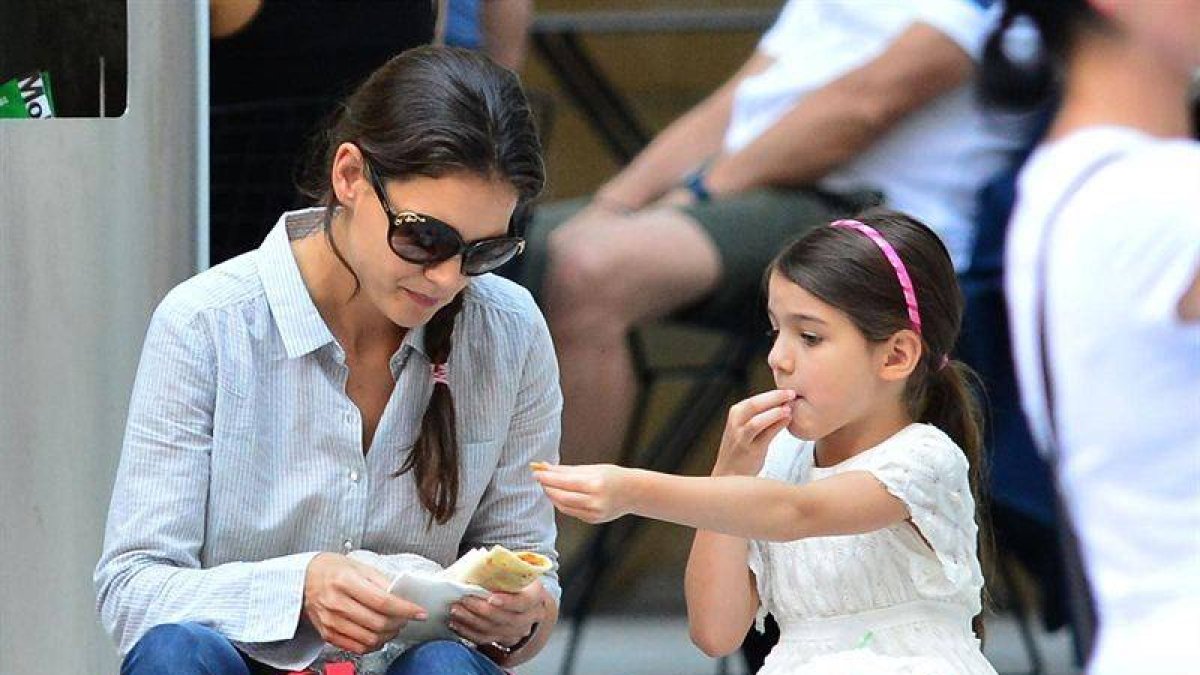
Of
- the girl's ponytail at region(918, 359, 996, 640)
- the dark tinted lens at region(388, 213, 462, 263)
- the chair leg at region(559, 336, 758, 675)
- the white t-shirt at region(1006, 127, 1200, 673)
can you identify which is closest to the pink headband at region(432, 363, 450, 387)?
the dark tinted lens at region(388, 213, 462, 263)

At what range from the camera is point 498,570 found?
2289 mm

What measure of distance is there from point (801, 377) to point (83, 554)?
1.22 metres

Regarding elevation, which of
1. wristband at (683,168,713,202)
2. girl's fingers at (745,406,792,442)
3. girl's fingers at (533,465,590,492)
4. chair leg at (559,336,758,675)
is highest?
girl's fingers at (533,465,590,492)

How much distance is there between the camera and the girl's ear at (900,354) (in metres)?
2.52

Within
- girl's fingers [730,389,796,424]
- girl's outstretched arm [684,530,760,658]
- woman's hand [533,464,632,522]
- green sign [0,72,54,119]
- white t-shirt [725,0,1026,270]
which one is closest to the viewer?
woman's hand [533,464,632,522]

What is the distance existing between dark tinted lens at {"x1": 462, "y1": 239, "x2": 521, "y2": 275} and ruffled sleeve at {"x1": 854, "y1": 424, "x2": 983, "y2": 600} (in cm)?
50

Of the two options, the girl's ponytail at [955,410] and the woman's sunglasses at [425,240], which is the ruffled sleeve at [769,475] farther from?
the woman's sunglasses at [425,240]

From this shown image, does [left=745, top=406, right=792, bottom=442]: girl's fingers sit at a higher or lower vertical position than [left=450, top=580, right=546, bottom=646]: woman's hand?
higher

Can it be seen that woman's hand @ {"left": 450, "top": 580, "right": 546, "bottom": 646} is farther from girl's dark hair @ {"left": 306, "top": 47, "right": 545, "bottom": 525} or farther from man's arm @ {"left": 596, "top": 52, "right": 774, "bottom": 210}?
man's arm @ {"left": 596, "top": 52, "right": 774, "bottom": 210}

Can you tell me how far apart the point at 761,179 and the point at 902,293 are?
856 millimetres

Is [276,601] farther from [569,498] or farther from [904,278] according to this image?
[904,278]

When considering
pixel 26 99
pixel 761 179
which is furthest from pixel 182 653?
pixel 761 179

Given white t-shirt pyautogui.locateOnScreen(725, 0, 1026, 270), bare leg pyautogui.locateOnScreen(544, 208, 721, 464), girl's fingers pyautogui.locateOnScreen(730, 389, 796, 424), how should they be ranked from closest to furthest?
girl's fingers pyautogui.locateOnScreen(730, 389, 796, 424) < white t-shirt pyautogui.locateOnScreen(725, 0, 1026, 270) < bare leg pyautogui.locateOnScreen(544, 208, 721, 464)

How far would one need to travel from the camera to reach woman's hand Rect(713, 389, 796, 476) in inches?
96.1
